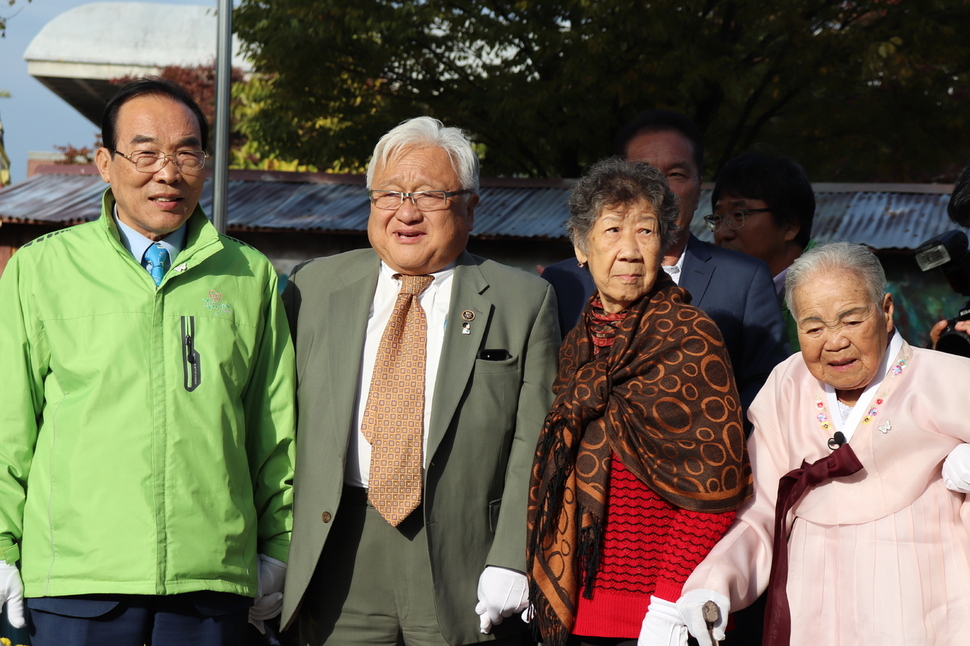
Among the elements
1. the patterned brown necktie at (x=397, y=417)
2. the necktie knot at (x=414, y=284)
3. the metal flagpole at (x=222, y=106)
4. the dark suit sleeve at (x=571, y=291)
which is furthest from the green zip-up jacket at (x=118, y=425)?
the metal flagpole at (x=222, y=106)

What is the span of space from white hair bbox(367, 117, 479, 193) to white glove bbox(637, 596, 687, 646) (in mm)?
1475

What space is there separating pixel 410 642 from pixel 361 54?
926 centimetres

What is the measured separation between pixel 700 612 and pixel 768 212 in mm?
2221

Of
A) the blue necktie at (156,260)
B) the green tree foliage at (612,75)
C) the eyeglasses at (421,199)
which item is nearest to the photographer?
the blue necktie at (156,260)

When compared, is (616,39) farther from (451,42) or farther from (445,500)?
(445,500)

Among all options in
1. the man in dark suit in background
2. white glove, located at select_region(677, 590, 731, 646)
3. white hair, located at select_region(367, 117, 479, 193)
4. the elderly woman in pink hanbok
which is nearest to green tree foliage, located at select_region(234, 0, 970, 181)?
the man in dark suit in background

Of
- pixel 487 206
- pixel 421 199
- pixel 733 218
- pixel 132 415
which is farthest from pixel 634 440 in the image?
pixel 487 206

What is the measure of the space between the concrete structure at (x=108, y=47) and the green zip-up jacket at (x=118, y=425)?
19.9 m

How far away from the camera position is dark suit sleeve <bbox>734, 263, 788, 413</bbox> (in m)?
3.33

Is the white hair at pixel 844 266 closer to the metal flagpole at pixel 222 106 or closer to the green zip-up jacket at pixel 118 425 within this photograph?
the green zip-up jacket at pixel 118 425

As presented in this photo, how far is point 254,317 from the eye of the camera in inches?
117

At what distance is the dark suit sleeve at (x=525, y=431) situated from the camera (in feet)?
9.70

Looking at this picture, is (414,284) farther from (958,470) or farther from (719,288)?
(958,470)

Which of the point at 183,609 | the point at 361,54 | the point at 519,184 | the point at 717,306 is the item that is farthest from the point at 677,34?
the point at 183,609
